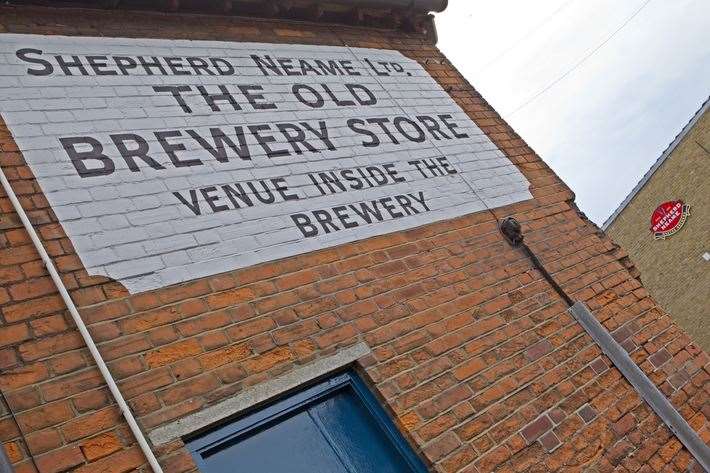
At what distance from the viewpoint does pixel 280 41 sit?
14.6ft

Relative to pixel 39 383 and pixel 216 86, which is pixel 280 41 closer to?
pixel 216 86

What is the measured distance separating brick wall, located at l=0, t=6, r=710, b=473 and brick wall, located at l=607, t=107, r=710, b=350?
46.1ft

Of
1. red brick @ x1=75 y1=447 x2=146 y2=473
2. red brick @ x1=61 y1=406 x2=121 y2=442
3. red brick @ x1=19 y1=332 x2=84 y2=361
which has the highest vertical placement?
red brick @ x1=19 y1=332 x2=84 y2=361

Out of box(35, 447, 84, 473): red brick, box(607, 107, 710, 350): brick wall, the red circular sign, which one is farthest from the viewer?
the red circular sign

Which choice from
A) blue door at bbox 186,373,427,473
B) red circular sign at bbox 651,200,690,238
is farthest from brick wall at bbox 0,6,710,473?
red circular sign at bbox 651,200,690,238

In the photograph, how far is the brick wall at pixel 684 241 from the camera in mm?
16859

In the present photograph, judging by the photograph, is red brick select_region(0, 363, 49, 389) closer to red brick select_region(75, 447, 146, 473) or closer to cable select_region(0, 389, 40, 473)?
cable select_region(0, 389, 40, 473)

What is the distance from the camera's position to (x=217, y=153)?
133 inches

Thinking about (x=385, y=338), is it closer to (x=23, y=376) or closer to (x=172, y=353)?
(x=172, y=353)

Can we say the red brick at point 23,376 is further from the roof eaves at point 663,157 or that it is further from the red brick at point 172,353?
the roof eaves at point 663,157

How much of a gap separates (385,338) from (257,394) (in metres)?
0.79

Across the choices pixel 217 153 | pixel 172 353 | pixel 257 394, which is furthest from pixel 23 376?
pixel 217 153

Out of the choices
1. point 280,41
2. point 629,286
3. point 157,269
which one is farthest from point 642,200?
point 157,269

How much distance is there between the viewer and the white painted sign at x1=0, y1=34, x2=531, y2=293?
2.88 m
